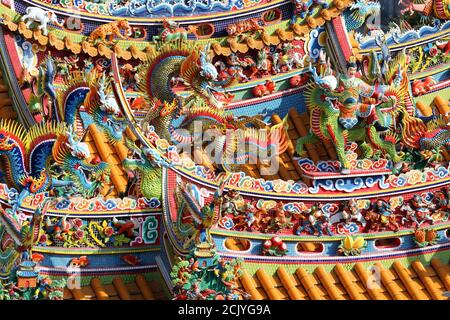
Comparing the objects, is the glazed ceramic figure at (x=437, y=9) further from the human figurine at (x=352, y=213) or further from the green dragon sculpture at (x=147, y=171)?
the green dragon sculpture at (x=147, y=171)

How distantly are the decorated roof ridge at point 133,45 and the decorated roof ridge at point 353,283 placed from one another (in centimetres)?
499

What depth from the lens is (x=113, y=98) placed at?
90.8 feet

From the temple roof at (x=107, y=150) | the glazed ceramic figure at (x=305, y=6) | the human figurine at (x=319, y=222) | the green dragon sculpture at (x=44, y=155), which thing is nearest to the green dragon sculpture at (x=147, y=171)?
the green dragon sculpture at (x=44, y=155)

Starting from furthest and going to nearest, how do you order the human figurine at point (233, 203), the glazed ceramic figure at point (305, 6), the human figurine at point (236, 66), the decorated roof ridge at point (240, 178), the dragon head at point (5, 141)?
the glazed ceramic figure at point (305, 6) < the human figurine at point (236, 66) < the dragon head at point (5, 141) < the decorated roof ridge at point (240, 178) < the human figurine at point (233, 203)

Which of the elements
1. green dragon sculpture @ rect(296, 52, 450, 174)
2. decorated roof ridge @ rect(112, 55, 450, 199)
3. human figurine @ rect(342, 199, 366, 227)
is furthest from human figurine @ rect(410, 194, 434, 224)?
green dragon sculpture @ rect(296, 52, 450, 174)

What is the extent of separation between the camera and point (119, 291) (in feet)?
87.4

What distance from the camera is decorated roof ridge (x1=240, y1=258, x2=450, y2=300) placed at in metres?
26.7

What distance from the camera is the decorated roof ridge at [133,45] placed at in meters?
30.6

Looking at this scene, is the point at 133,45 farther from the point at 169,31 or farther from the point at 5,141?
the point at 5,141

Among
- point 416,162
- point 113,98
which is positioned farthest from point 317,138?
point 113,98

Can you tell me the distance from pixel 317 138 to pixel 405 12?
16.0ft

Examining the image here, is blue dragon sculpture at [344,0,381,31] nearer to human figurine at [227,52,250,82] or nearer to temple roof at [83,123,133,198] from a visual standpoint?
human figurine at [227,52,250,82]

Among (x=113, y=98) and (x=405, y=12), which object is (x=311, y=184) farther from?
(x=405, y=12)

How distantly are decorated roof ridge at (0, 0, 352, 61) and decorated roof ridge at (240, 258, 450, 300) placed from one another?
4.99 meters
